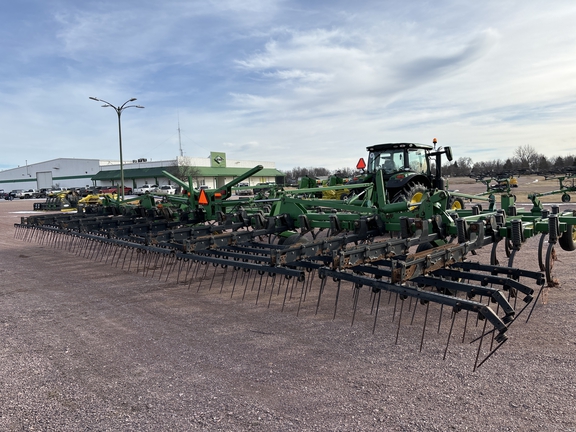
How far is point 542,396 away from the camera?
2.87 meters

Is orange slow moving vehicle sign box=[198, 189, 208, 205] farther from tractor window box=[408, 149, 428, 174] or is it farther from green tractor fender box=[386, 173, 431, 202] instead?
tractor window box=[408, 149, 428, 174]

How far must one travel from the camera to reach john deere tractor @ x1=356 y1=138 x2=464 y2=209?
8.23 meters

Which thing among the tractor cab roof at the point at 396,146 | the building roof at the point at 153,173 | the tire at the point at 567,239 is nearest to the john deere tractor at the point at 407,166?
the tractor cab roof at the point at 396,146

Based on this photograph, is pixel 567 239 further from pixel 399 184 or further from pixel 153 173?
pixel 153 173

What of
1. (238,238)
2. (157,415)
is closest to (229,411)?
(157,415)

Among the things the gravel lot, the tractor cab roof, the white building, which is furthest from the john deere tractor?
the white building

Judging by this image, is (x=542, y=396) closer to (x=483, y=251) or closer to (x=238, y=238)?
(x=238, y=238)

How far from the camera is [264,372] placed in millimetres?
3375

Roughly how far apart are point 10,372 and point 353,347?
9.04ft

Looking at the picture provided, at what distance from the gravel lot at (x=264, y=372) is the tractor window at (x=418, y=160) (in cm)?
441

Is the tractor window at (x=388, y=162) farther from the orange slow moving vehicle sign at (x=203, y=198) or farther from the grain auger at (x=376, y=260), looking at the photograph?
the orange slow moving vehicle sign at (x=203, y=198)

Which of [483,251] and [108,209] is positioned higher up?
[108,209]

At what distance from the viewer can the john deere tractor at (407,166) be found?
8.23 metres

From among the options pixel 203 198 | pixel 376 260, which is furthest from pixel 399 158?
pixel 376 260
